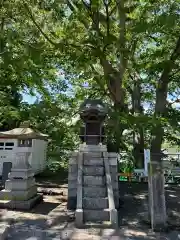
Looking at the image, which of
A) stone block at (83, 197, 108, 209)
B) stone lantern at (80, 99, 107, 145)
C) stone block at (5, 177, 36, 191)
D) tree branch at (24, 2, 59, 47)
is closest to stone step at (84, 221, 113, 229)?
stone block at (83, 197, 108, 209)

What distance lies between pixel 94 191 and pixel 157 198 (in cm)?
202

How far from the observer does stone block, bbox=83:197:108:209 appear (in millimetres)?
7726

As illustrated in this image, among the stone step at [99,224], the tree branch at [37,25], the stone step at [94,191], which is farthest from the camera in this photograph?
the tree branch at [37,25]

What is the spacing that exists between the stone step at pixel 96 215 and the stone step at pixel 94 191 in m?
0.80

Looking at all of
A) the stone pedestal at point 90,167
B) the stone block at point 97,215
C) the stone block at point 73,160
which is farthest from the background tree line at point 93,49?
the stone block at point 97,215

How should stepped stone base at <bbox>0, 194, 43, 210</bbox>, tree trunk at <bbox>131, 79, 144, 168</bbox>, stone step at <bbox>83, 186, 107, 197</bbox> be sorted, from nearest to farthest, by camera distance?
stone step at <bbox>83, 186, 107, 197</bbox>, stepped stone base at <bbox>0, 194, 43, 210</bbox>, tree trunk at <bbox>131, 79, 144, 168</bbox>

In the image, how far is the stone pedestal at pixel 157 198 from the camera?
22.5 feet

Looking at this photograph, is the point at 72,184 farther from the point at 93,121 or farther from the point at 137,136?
the point at 137,136

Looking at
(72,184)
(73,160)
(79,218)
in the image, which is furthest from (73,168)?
(79,218)

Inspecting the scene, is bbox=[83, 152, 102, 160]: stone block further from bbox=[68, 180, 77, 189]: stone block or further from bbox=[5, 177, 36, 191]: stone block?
bbox=[5, 177, 36, 191]: stone block

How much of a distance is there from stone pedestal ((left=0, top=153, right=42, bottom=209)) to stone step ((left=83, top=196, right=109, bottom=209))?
189 centimetres

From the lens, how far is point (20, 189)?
8.89m

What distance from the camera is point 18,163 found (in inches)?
367

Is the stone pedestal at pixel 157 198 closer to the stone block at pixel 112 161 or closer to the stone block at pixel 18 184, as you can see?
the stone block at pixel 112 161
